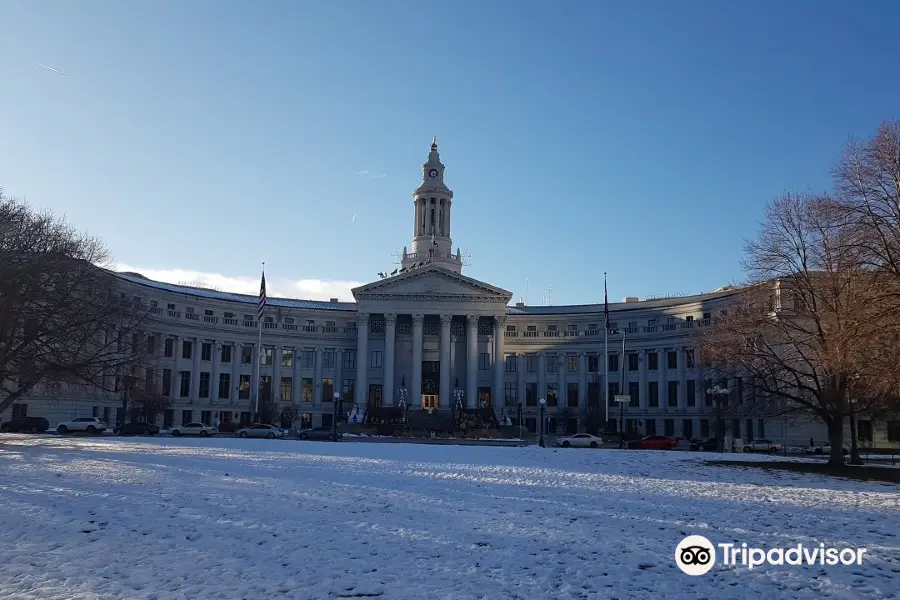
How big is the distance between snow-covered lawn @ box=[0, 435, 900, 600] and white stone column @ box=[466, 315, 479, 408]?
64380mm

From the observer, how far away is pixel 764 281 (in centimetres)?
4166

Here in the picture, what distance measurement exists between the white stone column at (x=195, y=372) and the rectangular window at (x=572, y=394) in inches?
1827

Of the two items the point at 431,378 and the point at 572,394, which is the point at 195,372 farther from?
the point at 572,394

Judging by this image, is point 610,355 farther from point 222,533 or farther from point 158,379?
point 222,533

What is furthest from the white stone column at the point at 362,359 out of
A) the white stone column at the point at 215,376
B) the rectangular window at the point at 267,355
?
the white stone column at the point at 215,376

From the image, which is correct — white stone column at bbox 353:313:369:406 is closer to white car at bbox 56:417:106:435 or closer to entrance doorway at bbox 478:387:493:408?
entrance doorway at bbox 478:387:493:408

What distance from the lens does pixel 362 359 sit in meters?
94.9

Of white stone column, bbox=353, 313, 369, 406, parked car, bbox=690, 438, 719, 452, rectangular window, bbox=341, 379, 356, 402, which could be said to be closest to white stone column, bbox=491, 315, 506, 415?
white stone column, bbox=353, 313, 369, 406

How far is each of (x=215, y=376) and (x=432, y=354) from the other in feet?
87.8

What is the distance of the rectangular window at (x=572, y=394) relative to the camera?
101125mm

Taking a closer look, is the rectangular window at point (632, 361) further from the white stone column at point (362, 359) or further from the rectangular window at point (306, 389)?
the rectangular window at point (306, 389)

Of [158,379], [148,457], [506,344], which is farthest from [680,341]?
[148,457]

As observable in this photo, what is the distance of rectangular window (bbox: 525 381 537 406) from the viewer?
102m

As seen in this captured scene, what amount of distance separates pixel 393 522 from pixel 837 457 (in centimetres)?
3027
